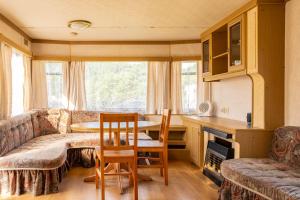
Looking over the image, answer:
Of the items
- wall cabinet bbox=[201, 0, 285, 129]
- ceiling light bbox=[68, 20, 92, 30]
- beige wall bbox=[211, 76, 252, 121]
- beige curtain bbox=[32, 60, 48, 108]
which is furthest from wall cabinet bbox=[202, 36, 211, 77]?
beige curtain bbox=[32, 60, 48, 108]

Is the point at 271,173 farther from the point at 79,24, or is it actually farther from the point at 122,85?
the point at 122,85

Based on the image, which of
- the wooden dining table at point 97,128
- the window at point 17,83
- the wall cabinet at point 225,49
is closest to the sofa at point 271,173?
the wall cabinet at point 225,49

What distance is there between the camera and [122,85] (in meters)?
6.05

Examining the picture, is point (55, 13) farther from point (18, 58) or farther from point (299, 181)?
point (299, 181)

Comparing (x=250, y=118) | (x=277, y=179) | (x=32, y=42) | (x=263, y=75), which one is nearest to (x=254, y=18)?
(x=263, y=75)

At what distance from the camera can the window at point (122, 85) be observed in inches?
238

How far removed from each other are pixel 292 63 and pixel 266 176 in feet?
4.66

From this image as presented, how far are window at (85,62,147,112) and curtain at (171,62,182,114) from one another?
0.61m

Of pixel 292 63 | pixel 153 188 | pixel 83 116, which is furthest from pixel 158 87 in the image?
pixel 292 63

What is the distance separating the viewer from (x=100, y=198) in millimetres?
3328

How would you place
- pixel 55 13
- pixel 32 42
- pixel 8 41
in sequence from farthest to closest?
1. pixel 32 42
2. pixel 8 41
3. pixel 55 13

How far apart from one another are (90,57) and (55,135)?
177cm

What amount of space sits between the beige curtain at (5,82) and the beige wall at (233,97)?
11.2 feet

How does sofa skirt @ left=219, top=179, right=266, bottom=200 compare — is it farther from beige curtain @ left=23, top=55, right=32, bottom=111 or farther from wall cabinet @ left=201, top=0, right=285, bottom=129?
A: beige curtain @ left=23, top=55, right=32, bottom=111
